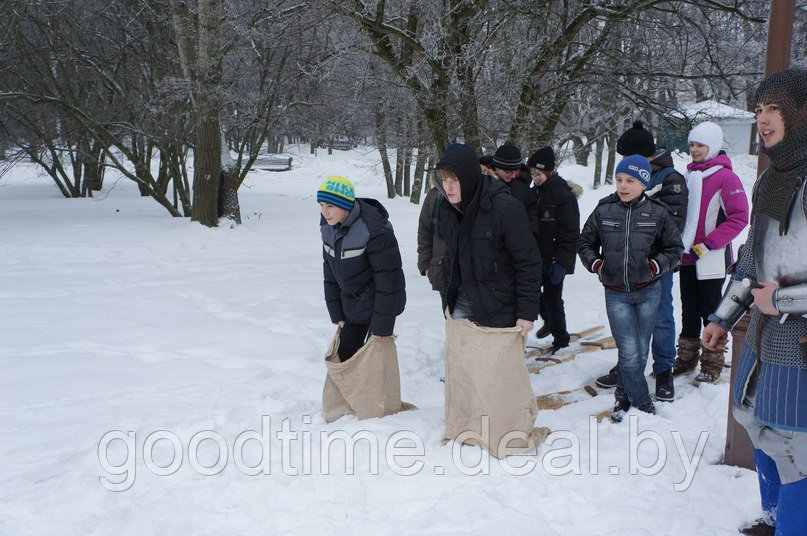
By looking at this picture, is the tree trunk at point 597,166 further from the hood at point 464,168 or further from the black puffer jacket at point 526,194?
the hood at point 464,168

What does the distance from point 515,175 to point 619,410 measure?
214cm

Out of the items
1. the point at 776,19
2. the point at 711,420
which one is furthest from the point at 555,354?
the point at 776,19

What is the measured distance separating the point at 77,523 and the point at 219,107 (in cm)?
1042

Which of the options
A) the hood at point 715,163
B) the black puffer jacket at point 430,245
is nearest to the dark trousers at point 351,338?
the black puffer jacket at point 430,245

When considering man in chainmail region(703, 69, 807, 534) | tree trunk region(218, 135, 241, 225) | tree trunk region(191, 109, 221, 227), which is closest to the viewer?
man in chainmail region(703, 69, 807, 534)

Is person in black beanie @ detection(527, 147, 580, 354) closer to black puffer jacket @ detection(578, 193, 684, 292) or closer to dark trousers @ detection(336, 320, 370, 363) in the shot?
black puffer jacket @ detection(578, 193, 684, 292)

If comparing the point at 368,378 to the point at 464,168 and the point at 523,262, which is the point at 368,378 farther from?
the point at 464,168

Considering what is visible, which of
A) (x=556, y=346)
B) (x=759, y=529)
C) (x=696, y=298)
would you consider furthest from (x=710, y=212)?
(x=759, y=529)

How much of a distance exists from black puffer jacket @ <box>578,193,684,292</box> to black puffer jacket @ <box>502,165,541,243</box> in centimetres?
128

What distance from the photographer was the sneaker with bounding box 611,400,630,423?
4.04m

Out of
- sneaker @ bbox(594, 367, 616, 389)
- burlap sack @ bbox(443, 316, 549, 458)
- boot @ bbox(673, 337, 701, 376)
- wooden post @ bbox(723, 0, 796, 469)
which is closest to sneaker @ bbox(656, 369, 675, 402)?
sneaker @ bbox(594, 367, 616, 389)

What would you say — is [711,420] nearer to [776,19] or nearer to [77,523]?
[776,19]

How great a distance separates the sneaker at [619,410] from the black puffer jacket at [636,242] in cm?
78

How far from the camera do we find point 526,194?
534cm
